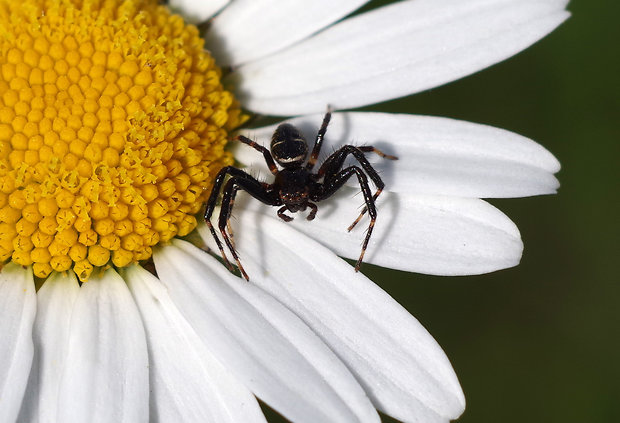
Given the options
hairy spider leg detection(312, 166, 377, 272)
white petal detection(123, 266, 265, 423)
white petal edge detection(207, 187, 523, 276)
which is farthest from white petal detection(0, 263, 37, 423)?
hairy spider leg detection(312, 166, 377, 272)

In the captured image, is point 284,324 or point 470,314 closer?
point 284,324

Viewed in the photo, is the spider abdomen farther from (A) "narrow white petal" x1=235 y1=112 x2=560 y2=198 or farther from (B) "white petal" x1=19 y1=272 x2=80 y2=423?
(B) "white petal" x1=19 y1=272 x2=80 y2=423

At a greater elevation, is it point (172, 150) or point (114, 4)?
point (114, 4)

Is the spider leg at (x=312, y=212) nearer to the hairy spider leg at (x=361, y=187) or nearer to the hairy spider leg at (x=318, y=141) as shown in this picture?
the hairy spider leg at (x=361, y=187)

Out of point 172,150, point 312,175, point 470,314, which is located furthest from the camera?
point 470,314

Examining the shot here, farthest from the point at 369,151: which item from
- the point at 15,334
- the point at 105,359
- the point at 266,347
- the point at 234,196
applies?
the point at 15,334

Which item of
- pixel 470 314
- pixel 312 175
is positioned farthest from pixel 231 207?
pixel 470 314

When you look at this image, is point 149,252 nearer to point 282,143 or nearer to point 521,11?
point 282,143
